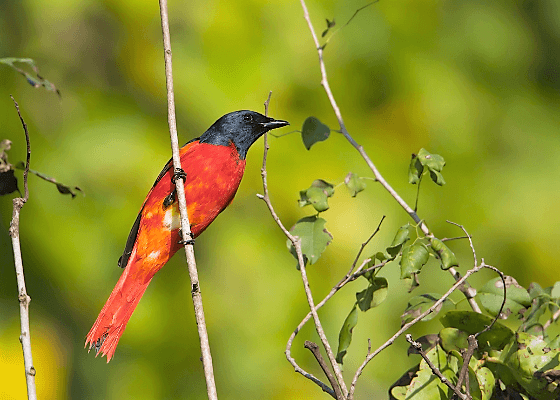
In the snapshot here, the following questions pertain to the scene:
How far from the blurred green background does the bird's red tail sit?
1.32 m

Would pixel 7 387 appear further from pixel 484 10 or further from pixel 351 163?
pixel 484 10

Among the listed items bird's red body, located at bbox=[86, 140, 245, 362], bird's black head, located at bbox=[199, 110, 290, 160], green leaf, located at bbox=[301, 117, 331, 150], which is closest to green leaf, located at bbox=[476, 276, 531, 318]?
green leaf, located at bbox=[301, 117, 331, 150]

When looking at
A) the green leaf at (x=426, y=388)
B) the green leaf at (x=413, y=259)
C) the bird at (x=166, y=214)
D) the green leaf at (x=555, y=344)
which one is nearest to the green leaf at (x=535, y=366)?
the green leaf at (x=555, y=344)

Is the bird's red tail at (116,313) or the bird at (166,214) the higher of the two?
the bird at (166,214)

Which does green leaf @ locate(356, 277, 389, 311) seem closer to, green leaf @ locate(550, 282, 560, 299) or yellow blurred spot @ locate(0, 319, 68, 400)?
green leaf @ locate(550, 282, 560, 299)

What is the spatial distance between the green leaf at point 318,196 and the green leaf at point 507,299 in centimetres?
52

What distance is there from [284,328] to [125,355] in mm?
1083

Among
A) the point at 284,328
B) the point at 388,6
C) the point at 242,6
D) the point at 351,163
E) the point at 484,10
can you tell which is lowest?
the point at 284,328

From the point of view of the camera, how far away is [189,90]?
153 inches

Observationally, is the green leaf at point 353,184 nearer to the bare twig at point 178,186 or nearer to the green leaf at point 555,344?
the bare twig at point 178,186

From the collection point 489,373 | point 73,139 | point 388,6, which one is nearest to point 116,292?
point 489,373

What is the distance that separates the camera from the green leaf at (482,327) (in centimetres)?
153

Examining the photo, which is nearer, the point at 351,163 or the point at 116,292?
the point at 116,292

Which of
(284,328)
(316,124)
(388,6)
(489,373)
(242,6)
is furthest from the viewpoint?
(388,6)
